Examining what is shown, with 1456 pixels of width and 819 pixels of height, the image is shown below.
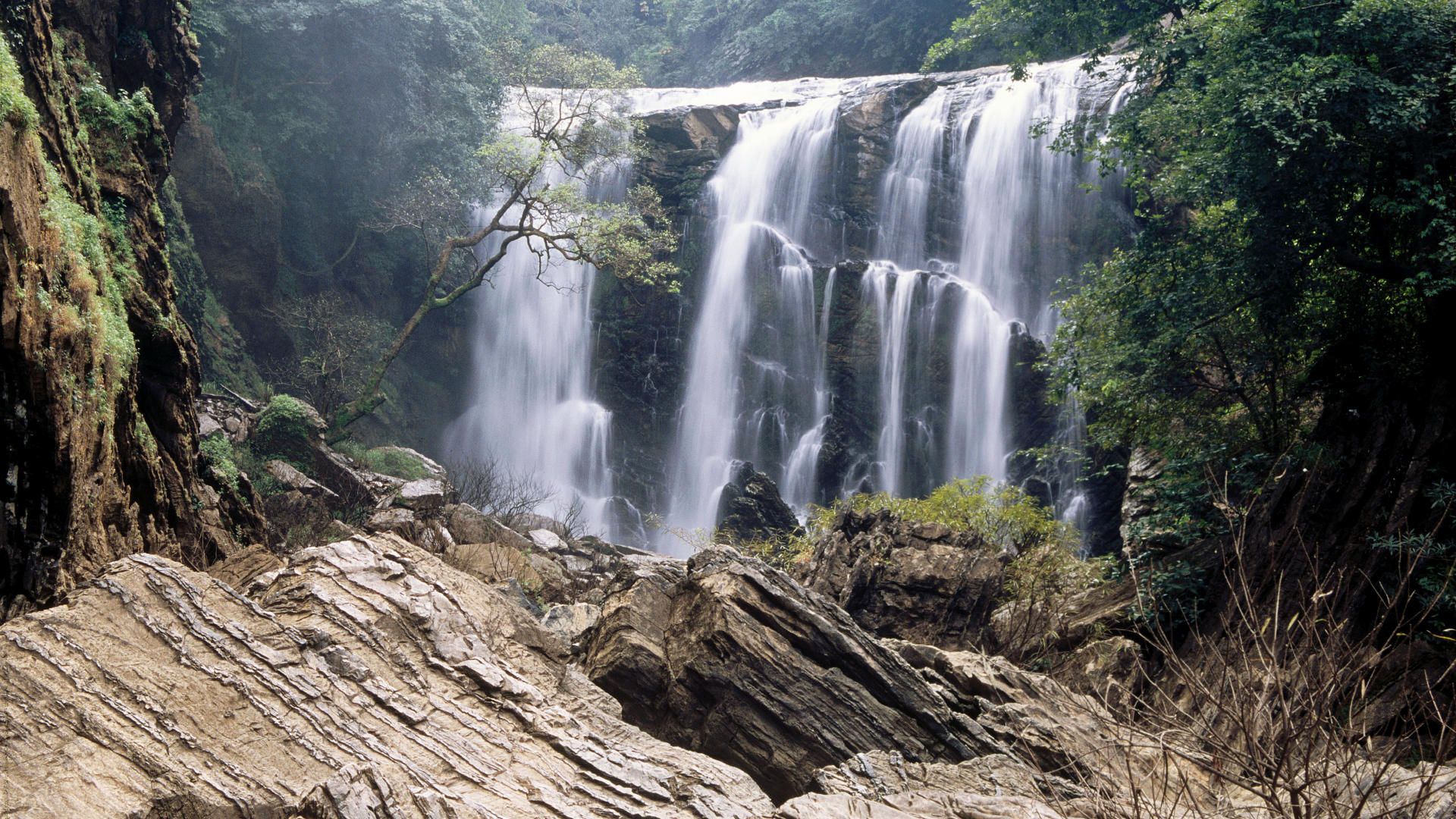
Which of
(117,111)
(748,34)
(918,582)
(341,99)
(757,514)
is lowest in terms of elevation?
(757,514)

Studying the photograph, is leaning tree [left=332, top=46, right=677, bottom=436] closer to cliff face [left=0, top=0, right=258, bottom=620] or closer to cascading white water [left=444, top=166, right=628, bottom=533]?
cascading white water [left=444, top=166, right=628, bottom=533]

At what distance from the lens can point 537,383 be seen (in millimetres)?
23625

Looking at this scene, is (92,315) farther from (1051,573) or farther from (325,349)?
(325,349)

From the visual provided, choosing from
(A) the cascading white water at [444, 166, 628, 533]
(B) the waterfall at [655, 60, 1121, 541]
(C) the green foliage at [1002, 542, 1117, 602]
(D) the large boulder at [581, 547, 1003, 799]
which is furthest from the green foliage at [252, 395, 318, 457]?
(C) the green foliage at [1002, 542, 1117, 602]

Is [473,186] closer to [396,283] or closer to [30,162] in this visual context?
[396,283]

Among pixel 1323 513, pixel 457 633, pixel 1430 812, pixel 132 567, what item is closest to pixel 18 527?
pixel 132 567

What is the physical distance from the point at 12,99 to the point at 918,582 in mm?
8290

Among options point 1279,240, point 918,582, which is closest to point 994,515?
point 918,582

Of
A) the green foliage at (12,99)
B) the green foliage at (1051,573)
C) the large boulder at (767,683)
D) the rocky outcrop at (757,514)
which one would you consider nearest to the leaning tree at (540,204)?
the rocky outcrop at (757,514)

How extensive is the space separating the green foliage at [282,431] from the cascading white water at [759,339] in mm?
Result: 9744

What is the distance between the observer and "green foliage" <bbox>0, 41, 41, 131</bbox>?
195 inches

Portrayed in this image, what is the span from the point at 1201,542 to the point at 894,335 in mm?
12527

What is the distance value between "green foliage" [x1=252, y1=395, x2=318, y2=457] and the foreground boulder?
408 inches

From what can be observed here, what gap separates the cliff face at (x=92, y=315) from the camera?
15.2 feet
